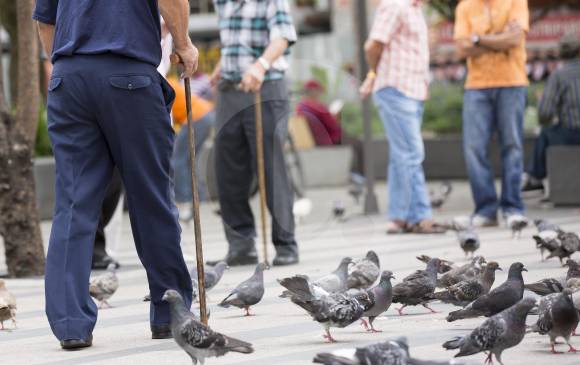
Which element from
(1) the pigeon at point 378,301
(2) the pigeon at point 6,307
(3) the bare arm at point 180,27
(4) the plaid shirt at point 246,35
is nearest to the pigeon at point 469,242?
(4) the plaid shirt at point 246,35

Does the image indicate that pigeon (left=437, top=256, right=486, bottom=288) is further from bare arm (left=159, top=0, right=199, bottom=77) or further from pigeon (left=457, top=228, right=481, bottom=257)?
bare arm (left=159, top=0, right=199, bottom=77)

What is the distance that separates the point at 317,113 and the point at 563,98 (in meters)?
2.65

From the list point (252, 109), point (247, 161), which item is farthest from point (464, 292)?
point (247, 161)

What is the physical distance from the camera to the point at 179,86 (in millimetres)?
14516

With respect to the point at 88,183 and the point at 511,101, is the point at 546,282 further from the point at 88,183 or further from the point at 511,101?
the point at 511,101

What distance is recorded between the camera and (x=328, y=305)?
6688 millimetres

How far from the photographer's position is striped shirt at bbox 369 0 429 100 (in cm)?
1193

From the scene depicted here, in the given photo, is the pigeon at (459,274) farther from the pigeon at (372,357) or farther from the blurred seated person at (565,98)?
the blurred seated person at (565,98)

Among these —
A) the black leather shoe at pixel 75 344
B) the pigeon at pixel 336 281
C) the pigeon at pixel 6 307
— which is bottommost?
the pigeon at pixel 336 281

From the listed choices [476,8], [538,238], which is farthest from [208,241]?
[538,238]

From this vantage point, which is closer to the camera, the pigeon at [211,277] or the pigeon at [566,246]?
the pigeon at [211,277]

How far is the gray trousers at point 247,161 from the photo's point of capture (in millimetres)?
10070

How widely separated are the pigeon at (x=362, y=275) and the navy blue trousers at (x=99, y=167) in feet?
6.57

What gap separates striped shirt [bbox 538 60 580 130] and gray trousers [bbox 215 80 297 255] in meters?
4.63
